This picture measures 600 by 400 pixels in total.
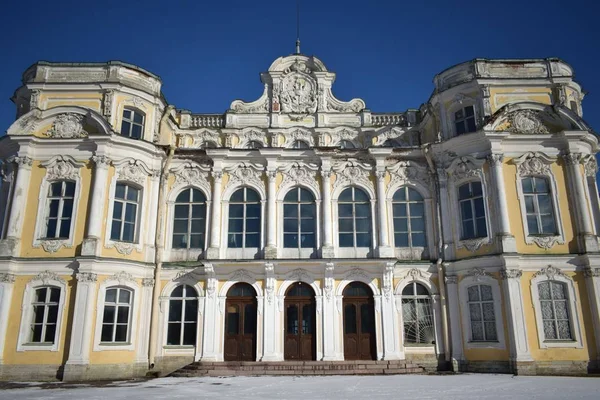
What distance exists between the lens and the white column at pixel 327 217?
18.0m

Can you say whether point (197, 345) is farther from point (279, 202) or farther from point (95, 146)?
point (95, 146)

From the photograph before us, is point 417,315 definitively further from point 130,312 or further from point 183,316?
point 130,312

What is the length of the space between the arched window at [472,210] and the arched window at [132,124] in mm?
12613

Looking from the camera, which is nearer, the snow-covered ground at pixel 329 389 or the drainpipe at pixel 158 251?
the snow-covered ground at pixel 329 389

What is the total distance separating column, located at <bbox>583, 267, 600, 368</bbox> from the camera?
51.8 ft

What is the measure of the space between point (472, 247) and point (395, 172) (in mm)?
4156

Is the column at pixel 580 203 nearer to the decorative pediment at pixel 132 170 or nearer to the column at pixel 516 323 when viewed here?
the column at pixel 516 323

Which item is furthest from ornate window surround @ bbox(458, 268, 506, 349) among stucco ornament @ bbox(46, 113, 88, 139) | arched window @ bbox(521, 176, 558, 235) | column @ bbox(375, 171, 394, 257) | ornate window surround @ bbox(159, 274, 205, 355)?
stucco ornament @ bbox(46, 113, 88, 139)

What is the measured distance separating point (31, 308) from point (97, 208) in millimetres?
3957

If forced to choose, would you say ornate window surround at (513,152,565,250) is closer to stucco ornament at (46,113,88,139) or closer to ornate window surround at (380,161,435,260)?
ornate window surround at (380,161,435,260)

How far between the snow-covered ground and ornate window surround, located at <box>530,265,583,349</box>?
1.85 m

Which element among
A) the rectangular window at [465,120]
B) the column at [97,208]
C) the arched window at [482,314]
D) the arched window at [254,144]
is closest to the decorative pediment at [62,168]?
the column at [97,208]

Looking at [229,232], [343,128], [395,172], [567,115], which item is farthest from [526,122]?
[229,232]

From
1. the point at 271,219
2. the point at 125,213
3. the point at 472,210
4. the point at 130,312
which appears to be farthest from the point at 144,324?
the point at 472,210
